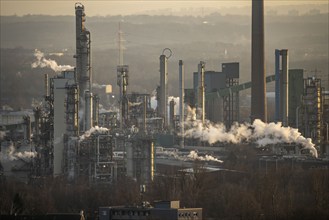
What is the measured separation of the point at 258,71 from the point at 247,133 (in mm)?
2584

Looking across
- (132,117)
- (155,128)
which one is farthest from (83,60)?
(155,128)

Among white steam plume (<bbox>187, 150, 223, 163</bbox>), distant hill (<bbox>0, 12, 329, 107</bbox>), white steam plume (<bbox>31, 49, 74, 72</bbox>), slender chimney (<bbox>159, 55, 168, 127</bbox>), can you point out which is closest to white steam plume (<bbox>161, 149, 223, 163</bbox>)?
white steam plume (<bbox>187, 150, 223, 163</bbox>)

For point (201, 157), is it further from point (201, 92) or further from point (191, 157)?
point (201, 92)

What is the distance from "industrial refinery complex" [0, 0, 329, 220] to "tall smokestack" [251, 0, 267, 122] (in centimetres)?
4

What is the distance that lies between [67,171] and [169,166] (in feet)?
20.1

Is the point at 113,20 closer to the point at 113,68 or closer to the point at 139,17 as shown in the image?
the point at 139,17

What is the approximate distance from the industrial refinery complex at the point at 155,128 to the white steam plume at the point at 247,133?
4cm

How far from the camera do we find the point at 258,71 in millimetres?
68562

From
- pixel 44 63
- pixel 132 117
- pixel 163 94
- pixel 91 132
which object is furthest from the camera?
pixel 44 63

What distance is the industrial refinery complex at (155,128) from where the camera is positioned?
181 ft

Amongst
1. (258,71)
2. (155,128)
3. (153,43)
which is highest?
(153,43)

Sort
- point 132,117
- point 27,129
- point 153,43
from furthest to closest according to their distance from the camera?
point 153,43 → point 27,129 → point 132,117

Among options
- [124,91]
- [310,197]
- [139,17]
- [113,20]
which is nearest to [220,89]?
[124,91]

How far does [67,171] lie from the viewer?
5516 cm
